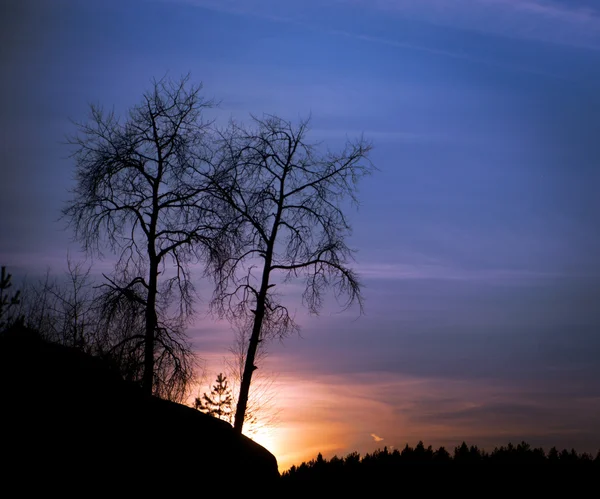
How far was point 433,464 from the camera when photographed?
15797 millimetres

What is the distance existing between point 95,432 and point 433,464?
8.98 metres

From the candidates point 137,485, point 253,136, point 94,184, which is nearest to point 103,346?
point 94,184

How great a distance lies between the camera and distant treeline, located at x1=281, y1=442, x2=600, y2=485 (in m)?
14.9

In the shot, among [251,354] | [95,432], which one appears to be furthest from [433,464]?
[95,432]

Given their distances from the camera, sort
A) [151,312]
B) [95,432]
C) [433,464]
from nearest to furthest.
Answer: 1. [95,432]
2. [433,464]
3. [151,312]

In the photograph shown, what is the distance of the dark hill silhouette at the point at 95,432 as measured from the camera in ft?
32.3

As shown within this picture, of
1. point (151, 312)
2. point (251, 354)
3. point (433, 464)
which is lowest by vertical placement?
point (433, 464)

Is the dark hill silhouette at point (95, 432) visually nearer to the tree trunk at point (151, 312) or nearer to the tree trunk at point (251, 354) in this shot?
the tree trunk at point (251, 354)

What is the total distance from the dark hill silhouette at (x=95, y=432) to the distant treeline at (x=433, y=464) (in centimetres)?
271

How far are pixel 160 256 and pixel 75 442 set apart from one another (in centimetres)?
882

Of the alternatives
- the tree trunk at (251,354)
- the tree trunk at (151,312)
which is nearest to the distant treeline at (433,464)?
the tree trunk at (251,354)

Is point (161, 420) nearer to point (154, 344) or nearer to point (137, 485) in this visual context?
point (137, 485)

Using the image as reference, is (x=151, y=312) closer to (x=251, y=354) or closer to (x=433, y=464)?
(x=251, y=354)

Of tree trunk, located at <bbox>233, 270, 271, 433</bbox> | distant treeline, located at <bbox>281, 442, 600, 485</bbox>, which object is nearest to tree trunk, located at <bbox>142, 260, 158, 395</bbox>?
tree trunk, located at <bbox>233, 270, 271, 433</bbox>
